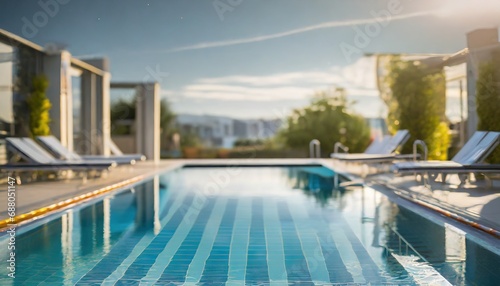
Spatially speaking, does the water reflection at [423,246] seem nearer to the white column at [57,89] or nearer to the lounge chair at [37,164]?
the lounge chair at [37,164]

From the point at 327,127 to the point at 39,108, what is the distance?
10734 millimetres

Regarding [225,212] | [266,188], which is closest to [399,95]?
[266,188]

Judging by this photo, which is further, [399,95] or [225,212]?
[399,95]

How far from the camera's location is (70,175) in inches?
428

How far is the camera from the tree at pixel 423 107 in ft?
39.6

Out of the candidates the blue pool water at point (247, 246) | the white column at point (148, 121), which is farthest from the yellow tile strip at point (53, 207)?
the white column at point (148, 121)

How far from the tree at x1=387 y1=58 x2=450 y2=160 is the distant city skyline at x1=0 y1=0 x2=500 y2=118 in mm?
804

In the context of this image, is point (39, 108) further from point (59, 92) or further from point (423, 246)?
point (423, 246)

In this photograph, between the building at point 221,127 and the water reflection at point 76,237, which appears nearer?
the water reflection at point 76,237

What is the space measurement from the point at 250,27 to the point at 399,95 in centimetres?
609

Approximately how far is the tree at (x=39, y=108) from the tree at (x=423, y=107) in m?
7.50

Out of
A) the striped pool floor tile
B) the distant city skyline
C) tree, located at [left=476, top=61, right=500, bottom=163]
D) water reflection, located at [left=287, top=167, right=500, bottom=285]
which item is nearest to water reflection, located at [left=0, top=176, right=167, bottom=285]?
the striped pool floor tile

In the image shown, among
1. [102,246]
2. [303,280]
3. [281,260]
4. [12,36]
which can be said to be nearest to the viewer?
[303,280]

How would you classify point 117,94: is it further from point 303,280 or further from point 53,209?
point 303,280
